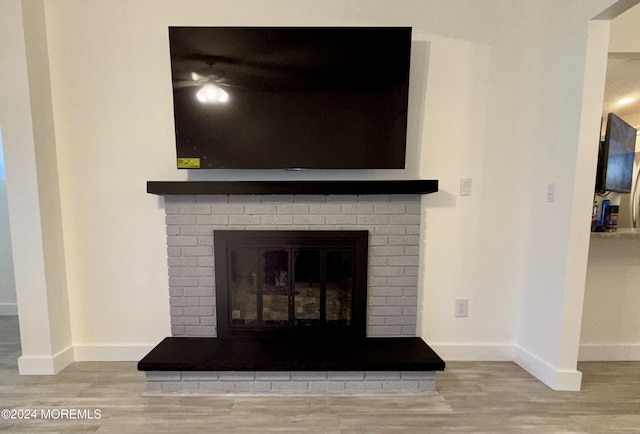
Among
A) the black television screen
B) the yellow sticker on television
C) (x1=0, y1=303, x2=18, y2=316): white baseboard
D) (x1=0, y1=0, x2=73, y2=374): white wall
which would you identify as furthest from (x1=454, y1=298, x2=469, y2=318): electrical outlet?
(x1=0, y1=303, x2=18, y2=316): white baseboard

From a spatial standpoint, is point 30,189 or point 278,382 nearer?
point 278,382

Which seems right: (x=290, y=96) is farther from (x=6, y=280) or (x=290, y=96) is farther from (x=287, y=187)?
(x=6, y=280)

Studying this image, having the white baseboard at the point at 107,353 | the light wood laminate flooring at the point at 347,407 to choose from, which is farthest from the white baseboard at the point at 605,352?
the white baseboard at the point at 107,353

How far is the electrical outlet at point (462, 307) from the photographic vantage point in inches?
86.5

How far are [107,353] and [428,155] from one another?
2.48m

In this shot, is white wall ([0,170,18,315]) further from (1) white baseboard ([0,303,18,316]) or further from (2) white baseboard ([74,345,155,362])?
(2) white baseboard ([74,345,155,362])

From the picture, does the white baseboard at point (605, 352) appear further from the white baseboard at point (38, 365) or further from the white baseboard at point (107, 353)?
the white baseboard at point (38, 365)

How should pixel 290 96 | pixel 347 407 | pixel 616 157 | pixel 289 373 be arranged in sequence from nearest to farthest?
1. pixel 347 407
2. pixel 289 373
3. pixel 290 96
4. pixel 616 157

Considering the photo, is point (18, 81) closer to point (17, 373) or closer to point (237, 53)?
point (237, 53)

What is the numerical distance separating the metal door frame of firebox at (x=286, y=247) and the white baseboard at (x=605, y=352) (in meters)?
1.50

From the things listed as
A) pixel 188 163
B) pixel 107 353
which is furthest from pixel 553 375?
pixel 107 353

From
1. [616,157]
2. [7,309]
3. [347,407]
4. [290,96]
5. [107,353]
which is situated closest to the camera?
[347,407]

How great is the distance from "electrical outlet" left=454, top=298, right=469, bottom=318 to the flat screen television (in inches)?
41.7

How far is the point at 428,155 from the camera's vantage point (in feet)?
6.91
